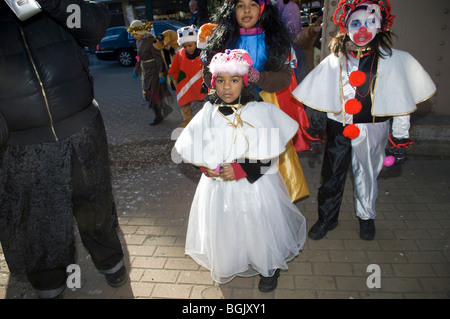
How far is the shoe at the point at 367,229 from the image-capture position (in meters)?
3.01

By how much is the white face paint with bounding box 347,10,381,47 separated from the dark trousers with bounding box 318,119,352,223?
2.21 feet

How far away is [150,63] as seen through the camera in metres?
6.50

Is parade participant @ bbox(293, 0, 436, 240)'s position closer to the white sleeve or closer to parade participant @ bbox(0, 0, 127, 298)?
the white sleeve

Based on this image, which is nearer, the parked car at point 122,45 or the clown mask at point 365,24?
the clown mask at point 365,24

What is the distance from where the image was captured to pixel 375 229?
124 inches

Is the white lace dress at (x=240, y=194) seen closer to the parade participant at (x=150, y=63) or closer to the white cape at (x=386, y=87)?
the white cape at (x=386, y=87)

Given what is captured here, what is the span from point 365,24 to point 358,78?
1.28ft

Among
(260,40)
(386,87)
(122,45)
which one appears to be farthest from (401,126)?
(122,45)

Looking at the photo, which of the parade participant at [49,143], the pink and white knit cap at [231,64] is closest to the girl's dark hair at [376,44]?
the pink and white knit cap at [231,64]

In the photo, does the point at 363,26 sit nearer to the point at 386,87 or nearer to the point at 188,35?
the point at 386,87

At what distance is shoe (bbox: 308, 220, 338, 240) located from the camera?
307cm

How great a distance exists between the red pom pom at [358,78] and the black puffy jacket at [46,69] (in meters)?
1.82

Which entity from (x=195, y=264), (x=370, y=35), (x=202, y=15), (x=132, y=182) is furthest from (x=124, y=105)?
(x=370, y=35)

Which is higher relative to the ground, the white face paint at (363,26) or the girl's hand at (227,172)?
the white face paint at (363,26)
